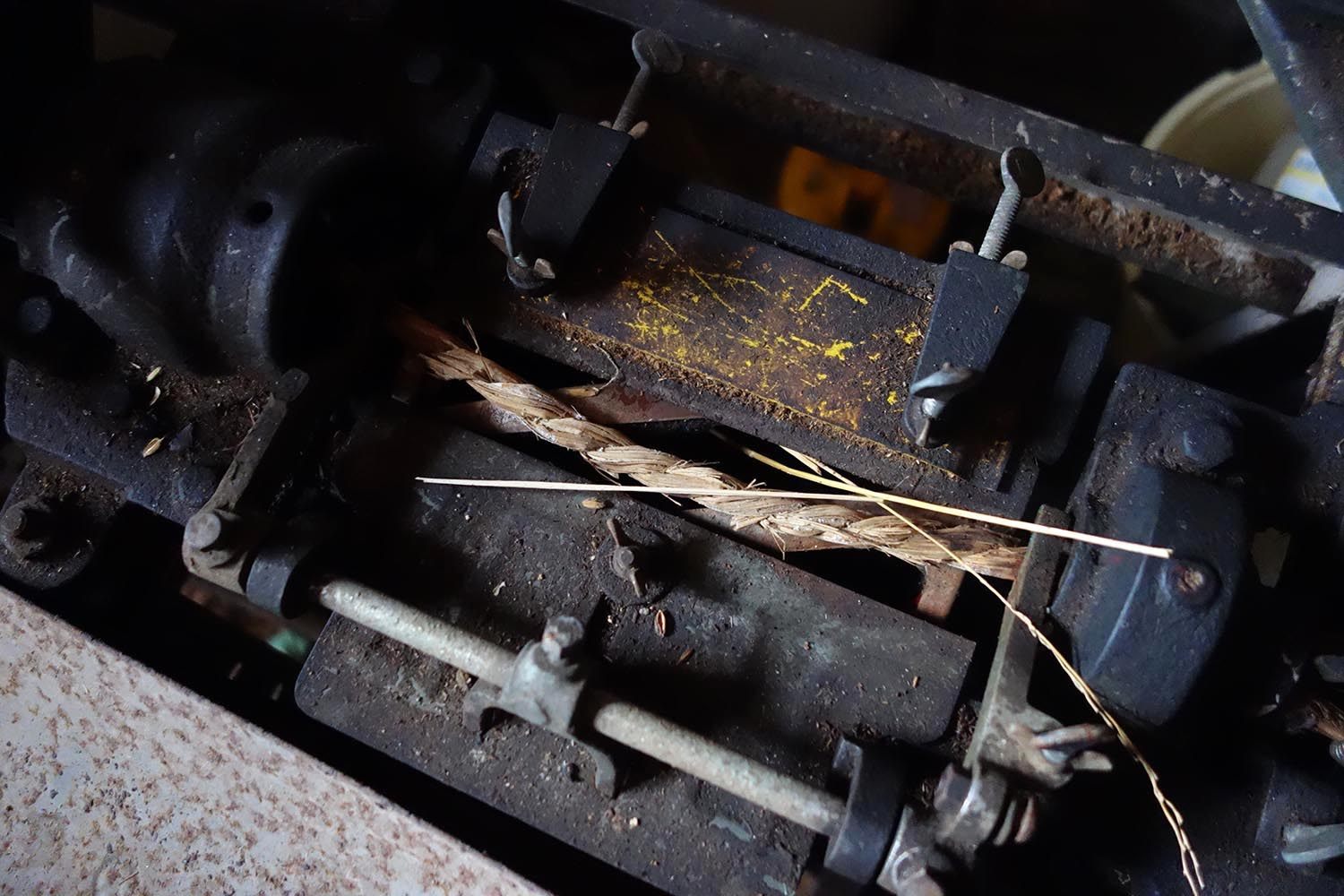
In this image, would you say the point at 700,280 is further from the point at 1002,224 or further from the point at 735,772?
the point at 735,772

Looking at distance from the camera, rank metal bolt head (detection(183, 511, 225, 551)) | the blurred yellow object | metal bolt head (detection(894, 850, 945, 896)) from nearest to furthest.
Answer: metal bolt head (detection(894, 850, 945, 896))
metal bolt head (detection(183, 511, 225, 551))
the blurred yellow object

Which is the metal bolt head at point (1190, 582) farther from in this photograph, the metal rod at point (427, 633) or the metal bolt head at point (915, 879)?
the metal rod at point (427, 633)

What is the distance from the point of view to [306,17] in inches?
44.5

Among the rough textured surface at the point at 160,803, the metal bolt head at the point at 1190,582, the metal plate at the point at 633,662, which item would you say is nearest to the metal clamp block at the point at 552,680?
the metal plate at the point at 633,662

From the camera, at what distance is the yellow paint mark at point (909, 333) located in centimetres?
97

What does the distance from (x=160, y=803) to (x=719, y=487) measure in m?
0.69

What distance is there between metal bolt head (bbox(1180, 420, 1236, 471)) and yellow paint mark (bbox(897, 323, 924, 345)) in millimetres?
268

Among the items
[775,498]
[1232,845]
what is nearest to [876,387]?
[775,498]

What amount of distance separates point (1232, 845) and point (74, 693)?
122cm

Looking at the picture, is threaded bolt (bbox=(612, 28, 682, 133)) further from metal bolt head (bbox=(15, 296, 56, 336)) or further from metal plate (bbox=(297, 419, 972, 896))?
metal bolt head (bbox=(15, 296, 56, 336))

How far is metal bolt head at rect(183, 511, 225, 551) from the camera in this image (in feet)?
2.86

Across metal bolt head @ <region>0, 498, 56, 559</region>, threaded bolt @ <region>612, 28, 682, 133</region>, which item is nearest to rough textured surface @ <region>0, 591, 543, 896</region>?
metal bolt head @ <region>0, 498, 56, 559</region>

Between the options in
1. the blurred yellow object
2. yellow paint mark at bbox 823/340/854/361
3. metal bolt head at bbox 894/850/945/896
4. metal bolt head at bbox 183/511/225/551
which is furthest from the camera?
the blurred yellow object

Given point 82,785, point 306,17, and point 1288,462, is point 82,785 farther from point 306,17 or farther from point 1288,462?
point 1288,462
